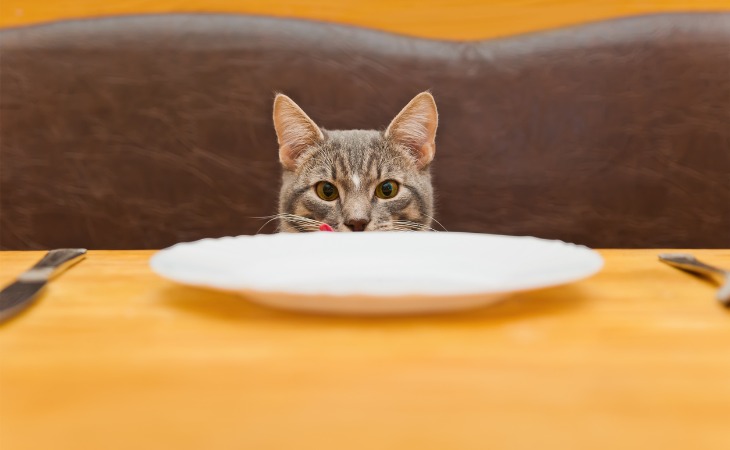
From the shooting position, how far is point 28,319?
19.3 inches

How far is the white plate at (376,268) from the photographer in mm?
442

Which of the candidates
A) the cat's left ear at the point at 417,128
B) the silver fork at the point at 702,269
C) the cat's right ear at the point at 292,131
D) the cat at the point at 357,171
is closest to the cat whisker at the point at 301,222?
the cat at the point at 357,171

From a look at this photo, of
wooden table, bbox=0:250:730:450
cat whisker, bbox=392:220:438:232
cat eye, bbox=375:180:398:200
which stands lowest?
cat whisker, bbox=392:220:438:232

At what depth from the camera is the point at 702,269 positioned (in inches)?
25.0

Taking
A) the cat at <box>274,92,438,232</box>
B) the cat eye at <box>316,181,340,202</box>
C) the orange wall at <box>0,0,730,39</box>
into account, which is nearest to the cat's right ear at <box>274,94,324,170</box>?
the cat at <box>274,92,438,232</box>

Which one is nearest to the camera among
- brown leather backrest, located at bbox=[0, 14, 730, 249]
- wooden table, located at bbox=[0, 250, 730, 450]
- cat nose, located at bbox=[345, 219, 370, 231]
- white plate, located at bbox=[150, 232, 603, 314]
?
wooden table, located at bbox=[0, 250, 730, 450]

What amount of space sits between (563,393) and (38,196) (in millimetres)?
1734

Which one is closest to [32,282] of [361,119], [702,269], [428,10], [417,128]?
[702,269]

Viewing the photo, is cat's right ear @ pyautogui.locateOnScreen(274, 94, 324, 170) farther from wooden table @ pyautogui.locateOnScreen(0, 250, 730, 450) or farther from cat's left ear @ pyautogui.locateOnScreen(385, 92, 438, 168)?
wooden table @ pyautogui.locateOnScreen(0, 250, 730, 450)

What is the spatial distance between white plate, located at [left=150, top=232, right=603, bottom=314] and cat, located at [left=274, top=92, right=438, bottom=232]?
52 cm

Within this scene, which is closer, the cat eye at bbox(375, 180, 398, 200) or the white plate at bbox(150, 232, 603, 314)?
the white plate at bbox(150, 232, 603, 314)

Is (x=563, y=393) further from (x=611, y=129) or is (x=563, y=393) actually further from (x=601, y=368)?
(x=611, y=129)

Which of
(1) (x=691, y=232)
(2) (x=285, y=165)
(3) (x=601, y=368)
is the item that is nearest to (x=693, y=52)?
(1) (x=691, y=232)

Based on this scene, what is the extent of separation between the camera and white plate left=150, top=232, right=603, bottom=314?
1.45 feet
